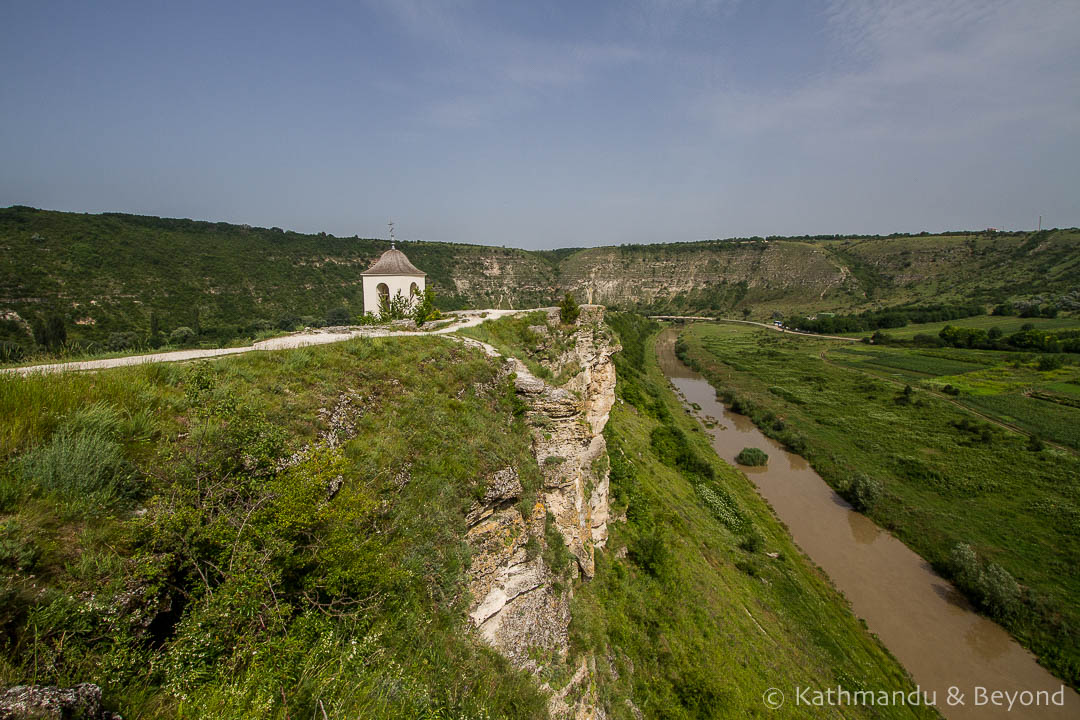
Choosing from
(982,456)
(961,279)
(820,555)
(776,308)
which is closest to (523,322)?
(820,555)

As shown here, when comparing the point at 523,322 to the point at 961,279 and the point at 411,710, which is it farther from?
the point at 961,279

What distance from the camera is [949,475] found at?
29031 mm

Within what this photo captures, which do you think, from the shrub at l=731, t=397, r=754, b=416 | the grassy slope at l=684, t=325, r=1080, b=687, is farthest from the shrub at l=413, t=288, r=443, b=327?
the shrub at l=731, t=397, r=754, b=416

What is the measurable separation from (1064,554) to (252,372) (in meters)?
38.6

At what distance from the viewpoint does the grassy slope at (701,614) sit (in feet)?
33.7

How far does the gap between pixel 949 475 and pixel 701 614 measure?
97.8ft

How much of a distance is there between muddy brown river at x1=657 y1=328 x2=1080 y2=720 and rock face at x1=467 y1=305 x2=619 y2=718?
56.6 ft

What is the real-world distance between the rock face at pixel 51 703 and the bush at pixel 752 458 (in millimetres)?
35833

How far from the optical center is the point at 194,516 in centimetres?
384

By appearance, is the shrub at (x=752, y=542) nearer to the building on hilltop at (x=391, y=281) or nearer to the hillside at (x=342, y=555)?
the hillside at (x=342, y=555)

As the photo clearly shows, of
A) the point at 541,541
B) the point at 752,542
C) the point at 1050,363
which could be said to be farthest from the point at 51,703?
the point at 1050,363

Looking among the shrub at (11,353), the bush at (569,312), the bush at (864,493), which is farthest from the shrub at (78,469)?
the bush at (864,493)

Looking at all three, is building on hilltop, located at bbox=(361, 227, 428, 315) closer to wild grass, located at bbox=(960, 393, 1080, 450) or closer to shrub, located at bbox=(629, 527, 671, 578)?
shrub, located at bbox=(629, 527, 671, 578)

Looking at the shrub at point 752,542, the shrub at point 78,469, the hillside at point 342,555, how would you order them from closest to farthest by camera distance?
1. the hillside at point 342,555
2. the shrub at point 78,469
3. the shrub at point 752,542
